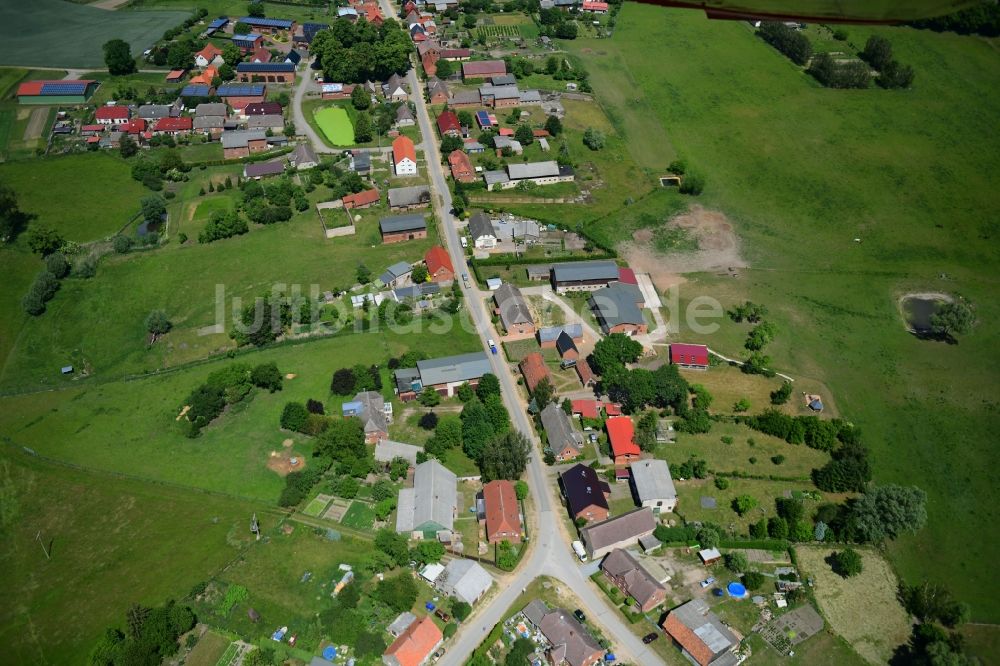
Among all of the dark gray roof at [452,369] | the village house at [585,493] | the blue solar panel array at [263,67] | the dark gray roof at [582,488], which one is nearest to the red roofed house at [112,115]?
the blue solar panel array at [263,67]

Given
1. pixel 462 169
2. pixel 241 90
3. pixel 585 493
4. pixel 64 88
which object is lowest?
pixel 585 493

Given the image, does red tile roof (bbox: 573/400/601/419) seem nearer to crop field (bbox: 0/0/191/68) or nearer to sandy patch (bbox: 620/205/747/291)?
sandy patch (bbox: 620/205/747/291)

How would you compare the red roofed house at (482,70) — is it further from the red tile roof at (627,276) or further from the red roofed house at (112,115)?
the red roofed house at (112,115)

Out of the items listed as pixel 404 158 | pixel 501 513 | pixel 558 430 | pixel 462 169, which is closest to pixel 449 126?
pixel 404 158

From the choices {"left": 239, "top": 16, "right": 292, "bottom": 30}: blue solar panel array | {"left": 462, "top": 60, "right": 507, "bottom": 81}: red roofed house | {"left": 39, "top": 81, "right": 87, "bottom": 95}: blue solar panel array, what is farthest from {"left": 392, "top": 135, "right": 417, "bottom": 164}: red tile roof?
{"left": 39, "top": 81, "right": 87, "bottom": 95}: blue solar panel array

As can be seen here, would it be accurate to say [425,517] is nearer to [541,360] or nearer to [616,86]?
[541,360]

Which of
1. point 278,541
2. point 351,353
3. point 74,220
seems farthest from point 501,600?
point 74,220

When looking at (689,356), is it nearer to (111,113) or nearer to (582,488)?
(582,488)
